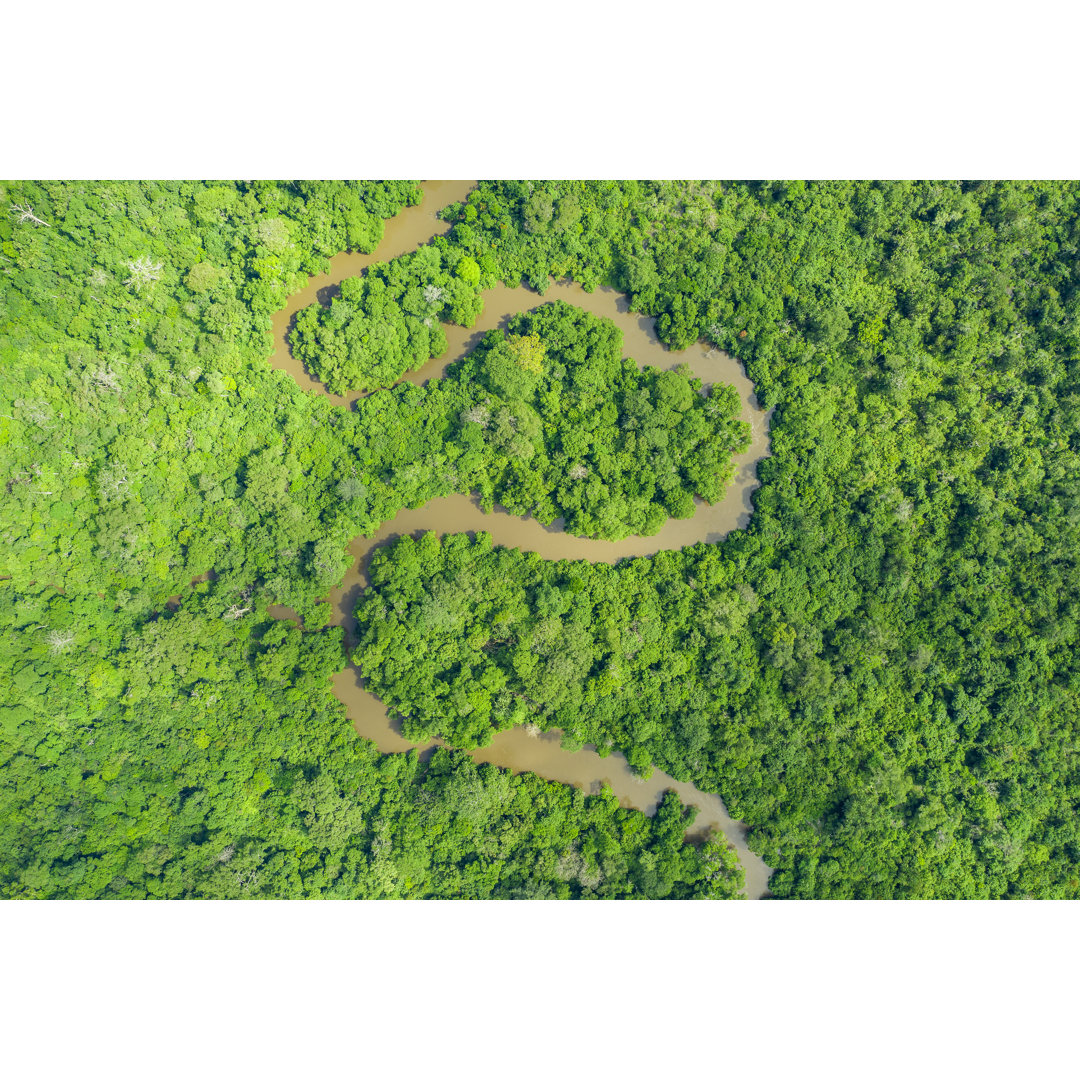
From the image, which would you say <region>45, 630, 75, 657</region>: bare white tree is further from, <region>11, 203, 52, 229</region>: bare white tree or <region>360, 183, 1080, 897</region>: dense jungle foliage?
<region>11, 203, 52, 229</region>: bare white tree

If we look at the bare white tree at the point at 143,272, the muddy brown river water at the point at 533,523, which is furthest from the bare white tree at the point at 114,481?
the muddy brown river water at the point at 533,523

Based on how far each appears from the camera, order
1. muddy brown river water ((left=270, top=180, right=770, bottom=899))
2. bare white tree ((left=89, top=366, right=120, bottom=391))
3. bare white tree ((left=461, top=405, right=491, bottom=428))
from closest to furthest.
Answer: muddy brown river water ((left=270, top=180, right=770, bottom=899)) < bare white tree ((left=89, top=366, right=120, bottom=391)) < bare white tree ((left=461, top=405, right=491, bottom=428))

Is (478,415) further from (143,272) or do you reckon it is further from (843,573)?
(843,573)

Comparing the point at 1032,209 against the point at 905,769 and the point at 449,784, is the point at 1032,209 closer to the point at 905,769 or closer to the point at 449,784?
the point at 905,769

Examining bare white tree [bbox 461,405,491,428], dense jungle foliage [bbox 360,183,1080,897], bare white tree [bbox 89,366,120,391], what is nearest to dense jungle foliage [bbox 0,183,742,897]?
bare white tree [bbox 89,366,120,391]

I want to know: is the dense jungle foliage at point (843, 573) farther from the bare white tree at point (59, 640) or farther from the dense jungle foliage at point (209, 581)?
the bare white tree at point (59, 640)
